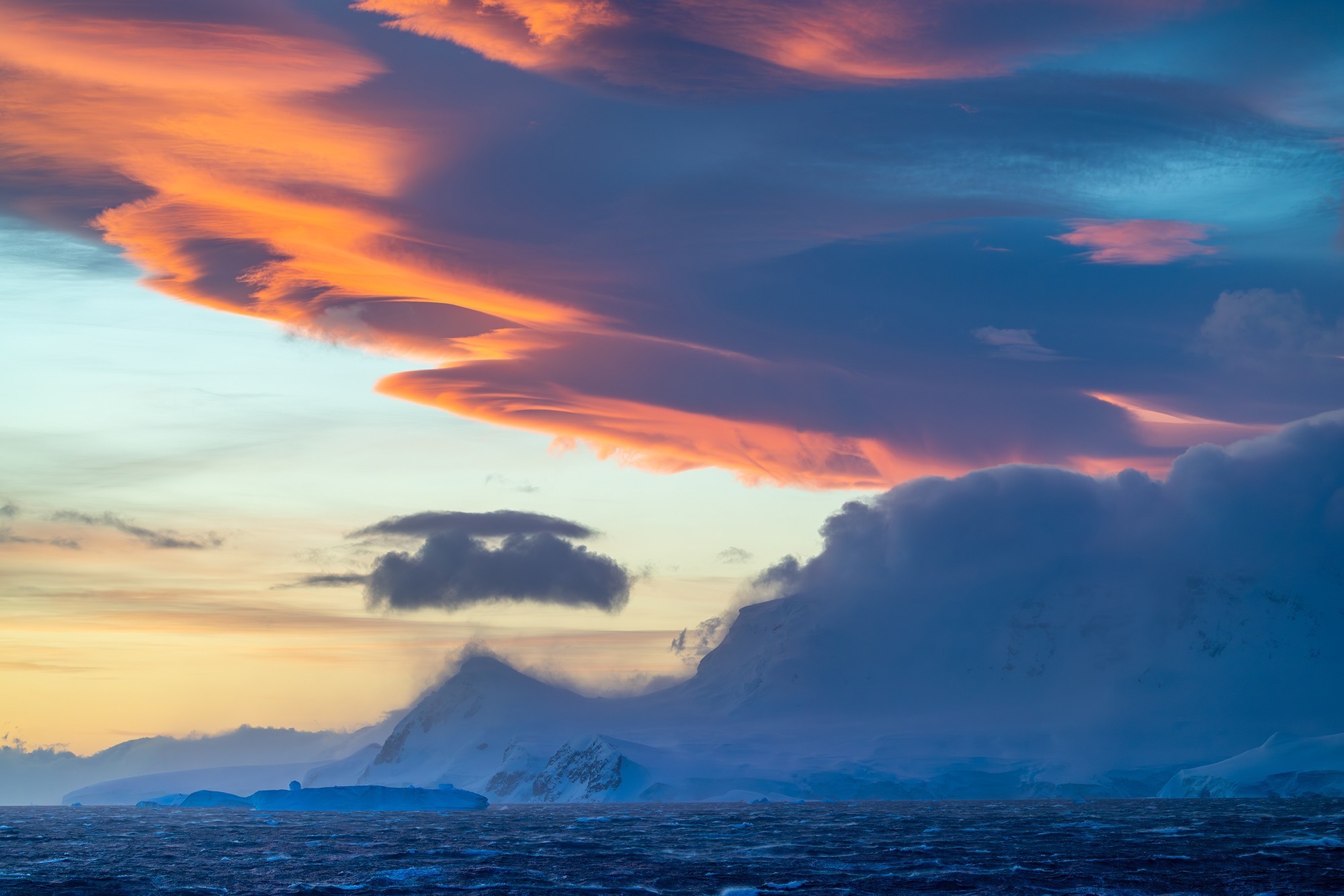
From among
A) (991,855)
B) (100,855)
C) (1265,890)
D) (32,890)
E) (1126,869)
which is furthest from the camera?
(100,855)

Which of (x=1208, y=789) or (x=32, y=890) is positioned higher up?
(x=32, y=890)

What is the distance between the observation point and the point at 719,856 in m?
73.0

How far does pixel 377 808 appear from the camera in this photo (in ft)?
655

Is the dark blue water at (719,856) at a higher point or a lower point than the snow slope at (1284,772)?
higher

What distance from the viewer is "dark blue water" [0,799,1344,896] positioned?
54.5 meters

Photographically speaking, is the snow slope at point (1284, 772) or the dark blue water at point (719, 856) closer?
the dark blue water at point (719, 856)

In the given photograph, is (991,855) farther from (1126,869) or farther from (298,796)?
(298,796)

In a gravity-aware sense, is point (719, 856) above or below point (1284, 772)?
above

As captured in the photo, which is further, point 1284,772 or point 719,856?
point 1284,772

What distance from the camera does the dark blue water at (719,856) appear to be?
54469 millimetres

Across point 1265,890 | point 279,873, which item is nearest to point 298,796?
point 279,873

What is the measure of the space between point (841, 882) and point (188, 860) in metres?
44.1

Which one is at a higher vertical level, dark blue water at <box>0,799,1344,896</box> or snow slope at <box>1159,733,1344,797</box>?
dark blue water at <box>0,799,1344,896</box>

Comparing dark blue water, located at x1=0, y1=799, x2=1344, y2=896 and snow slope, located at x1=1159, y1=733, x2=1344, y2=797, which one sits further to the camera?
snow slope, located at x1=1159, y1=733, x2=1344, y2=797
